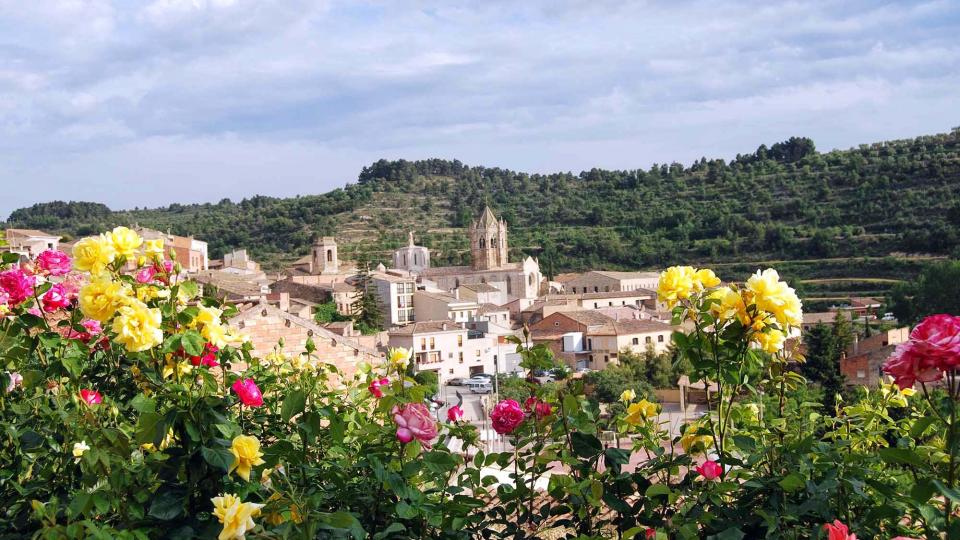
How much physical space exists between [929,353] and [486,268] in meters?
64.8

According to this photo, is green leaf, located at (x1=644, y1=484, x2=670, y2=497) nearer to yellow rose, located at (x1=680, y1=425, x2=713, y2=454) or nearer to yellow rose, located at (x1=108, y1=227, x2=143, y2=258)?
yellow rose, located at (x1=680, y1=425, x2=713, y2=454)

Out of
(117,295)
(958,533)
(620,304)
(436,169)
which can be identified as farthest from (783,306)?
(436,169)

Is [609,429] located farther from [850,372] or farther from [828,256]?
[828,256]

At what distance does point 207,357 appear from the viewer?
2.45m

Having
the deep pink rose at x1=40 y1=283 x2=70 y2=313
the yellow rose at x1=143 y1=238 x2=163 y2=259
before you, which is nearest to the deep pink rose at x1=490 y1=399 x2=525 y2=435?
the yellow rose at x1=143 y1=238 x2=163 y2=259

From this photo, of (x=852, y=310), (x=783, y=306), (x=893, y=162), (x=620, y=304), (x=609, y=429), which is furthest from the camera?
(x=893, y=162)

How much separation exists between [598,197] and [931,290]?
59.4 m

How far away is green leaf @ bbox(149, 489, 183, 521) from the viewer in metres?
1.87

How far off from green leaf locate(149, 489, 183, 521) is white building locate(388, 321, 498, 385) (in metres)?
34.0

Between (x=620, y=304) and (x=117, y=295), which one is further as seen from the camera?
(x=620, y=304)

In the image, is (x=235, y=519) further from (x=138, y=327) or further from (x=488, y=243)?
(x=488, y=243)

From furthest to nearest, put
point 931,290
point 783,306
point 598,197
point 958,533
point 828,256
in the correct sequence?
point 598,197 < point 828,256 < point 931,290 < point 783,306 < point 958,533

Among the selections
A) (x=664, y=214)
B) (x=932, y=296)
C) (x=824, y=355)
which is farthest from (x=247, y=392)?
(x=664, y=214)

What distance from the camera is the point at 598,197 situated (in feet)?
319
